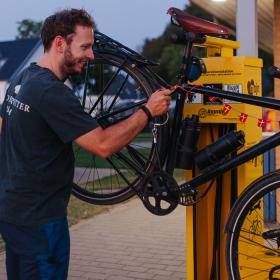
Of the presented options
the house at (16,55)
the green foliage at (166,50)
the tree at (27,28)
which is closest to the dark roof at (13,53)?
the house at (16,55)

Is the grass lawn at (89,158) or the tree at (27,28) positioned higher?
the tree at (27,28)

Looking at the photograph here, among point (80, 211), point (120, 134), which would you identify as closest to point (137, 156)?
point (120, 134)

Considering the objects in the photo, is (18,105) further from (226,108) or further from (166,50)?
(166,50)

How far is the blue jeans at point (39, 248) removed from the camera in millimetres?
2855

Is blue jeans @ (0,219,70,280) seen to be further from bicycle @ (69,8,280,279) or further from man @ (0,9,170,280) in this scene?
bicycle @ (69,8,280,279)

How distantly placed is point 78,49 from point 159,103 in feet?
1.68

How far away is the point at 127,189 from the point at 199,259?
2.43 feet

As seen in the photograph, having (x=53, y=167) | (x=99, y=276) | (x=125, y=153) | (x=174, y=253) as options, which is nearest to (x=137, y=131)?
(x=53, y=167)

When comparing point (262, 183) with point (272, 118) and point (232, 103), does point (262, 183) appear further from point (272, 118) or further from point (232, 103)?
point (272, 118)

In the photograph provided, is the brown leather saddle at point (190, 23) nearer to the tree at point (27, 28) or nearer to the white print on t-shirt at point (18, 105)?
the white print on t-shirt at point (18, 105)

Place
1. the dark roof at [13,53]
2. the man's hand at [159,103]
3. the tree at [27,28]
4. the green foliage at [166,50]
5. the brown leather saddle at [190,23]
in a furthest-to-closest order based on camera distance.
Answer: the tree at [27,28] < the dark roof at [13,53] < the green foliage at [166,50] < the brown leather saddle at [190,23] < the man's hand at [159,103]

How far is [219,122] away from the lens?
3531 millimetres

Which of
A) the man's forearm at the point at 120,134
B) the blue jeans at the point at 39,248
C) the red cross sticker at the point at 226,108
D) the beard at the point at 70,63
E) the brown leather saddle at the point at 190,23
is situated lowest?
the blue jeans at the point at 39,248

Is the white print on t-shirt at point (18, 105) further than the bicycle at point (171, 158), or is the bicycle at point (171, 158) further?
the bicycle at point (171, 158)
